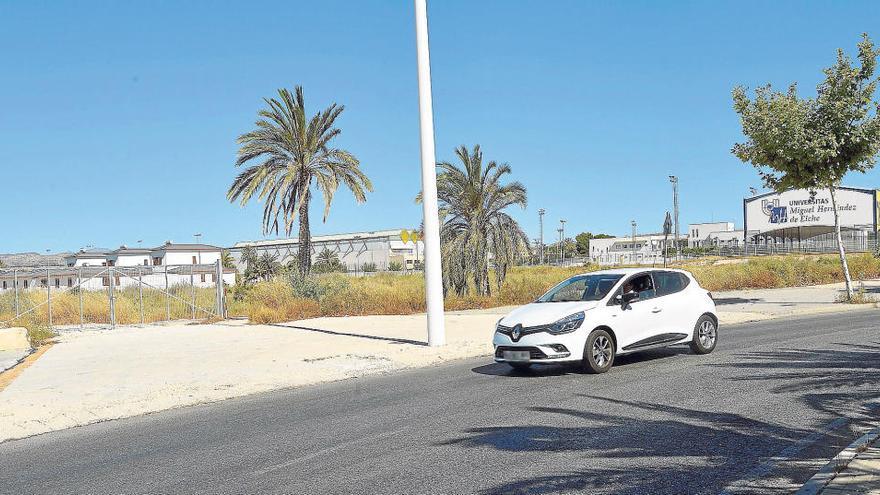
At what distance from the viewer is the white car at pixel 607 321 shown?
422 inches

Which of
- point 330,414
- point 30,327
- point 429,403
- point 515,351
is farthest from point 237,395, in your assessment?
point 30,327

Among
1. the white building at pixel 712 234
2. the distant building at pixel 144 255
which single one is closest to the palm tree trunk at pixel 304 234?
the distant building at pixel 144 255

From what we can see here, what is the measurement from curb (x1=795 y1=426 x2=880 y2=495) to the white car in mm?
4666

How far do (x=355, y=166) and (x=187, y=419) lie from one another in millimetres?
22095

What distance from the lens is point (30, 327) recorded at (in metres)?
21.5

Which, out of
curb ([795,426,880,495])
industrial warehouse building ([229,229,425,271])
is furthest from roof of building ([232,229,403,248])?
curb ([795,426,880,495])

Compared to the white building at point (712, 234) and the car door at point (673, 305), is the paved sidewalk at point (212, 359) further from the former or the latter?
the white building at point (712, 234)

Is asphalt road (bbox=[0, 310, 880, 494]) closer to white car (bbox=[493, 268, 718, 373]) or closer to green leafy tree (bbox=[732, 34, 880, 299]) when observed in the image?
white car (bbox=[493, 268, 718, 373])

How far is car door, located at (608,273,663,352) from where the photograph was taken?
11.3m

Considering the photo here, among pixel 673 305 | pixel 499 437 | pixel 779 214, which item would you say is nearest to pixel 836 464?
pixel 499 437

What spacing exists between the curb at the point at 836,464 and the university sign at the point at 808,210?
244ft

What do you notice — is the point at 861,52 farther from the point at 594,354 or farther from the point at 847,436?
the point at 847,436

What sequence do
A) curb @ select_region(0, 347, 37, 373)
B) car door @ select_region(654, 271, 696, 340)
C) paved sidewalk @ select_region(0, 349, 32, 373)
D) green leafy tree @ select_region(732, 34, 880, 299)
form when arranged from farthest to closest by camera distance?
1. green leafy tree @ select_region(732, 34, 880, 299)
2. paved sidewalk @ select_region(0, 349, 32, 373)
3. curb @ select_region(0, 347, 37, 373)
4. car door @ select_region(654, 271, 696, 340)

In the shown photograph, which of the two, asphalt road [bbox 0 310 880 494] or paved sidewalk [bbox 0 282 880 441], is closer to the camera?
asphalt road [bbox 0 310 880 494]
